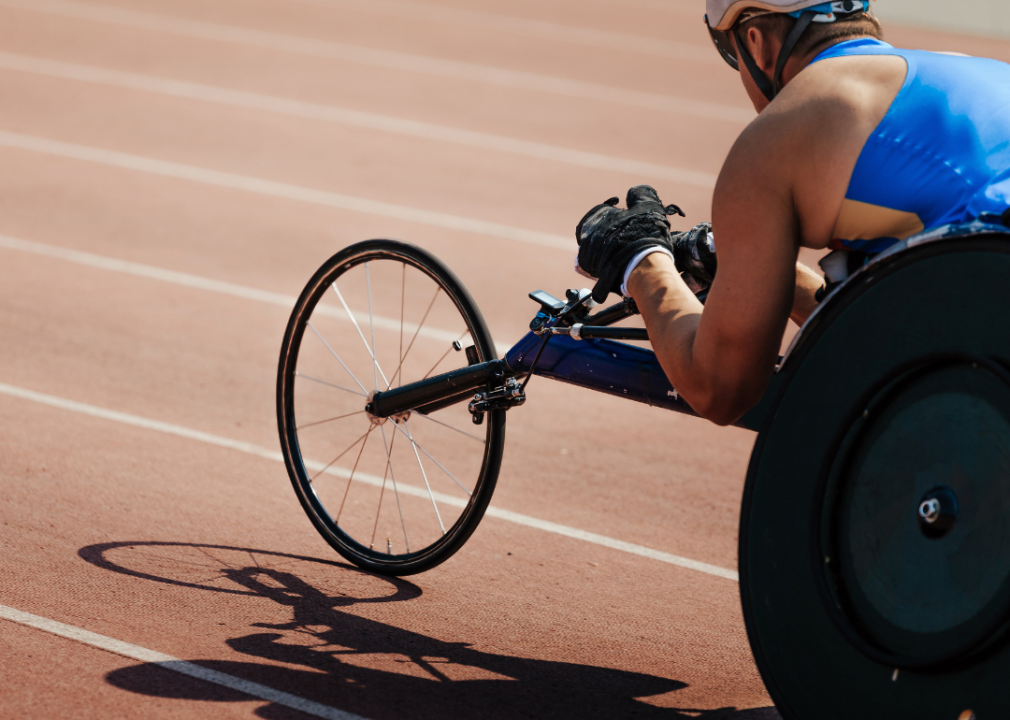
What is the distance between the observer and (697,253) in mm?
3439

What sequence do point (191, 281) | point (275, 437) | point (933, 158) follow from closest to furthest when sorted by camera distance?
point (933, 158)
point (275, 437)
point (191, 281)

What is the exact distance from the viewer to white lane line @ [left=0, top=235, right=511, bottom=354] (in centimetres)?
707

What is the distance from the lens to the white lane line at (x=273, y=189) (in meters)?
9.48

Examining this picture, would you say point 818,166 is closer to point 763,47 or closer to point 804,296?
point 763,47

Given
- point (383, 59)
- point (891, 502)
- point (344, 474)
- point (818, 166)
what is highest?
point (383, 59)

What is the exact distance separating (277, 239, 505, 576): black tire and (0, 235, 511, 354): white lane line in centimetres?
5

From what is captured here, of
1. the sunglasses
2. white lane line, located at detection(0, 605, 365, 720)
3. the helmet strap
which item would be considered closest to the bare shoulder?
the helmet strap

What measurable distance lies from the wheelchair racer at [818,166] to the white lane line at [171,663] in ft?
4.27

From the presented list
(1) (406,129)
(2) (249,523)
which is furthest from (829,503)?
(1) (406,129)

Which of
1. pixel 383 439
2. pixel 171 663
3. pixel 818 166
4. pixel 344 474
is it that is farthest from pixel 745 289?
pixel 344 474

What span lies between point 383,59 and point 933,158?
14.5 meters

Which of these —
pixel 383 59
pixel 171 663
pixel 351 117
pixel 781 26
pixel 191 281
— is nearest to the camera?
pixel 781 26

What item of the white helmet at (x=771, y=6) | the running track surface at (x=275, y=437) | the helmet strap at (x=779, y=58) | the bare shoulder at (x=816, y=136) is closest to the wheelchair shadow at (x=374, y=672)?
the running track surface at (x=275, y=437)

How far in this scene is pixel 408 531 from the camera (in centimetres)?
443
